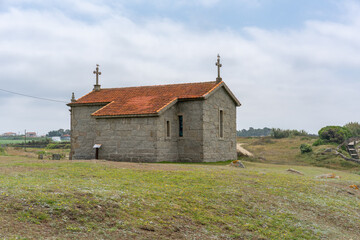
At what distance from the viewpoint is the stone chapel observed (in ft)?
78.7

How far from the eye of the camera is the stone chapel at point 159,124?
78.7ft

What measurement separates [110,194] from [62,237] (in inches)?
119

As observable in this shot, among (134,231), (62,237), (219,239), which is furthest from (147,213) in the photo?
(62,237)

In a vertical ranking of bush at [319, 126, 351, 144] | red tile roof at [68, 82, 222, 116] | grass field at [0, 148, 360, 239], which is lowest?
grass field at [0, 148, 360, 239]

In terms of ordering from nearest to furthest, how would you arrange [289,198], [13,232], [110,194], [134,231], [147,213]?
[13,232]
[134,231]
[147,213]
[110,194]
[289,198]

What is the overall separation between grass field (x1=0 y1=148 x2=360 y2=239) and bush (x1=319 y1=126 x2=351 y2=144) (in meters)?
29.1

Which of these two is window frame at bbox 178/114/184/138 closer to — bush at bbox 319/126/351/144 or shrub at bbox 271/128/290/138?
bush at bbox 319/126/351/144

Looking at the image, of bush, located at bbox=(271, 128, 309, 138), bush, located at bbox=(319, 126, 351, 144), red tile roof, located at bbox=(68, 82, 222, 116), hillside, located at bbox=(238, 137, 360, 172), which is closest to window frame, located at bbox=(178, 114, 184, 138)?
red tile roof, located at bbox=(68, 82, 222, 116)

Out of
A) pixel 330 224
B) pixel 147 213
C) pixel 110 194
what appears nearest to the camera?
pixel 147 213

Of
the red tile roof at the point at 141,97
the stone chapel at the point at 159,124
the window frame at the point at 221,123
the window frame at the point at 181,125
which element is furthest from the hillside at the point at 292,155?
the red tile roof at the point at 141,97

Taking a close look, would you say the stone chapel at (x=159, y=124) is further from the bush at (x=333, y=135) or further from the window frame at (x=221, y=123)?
the bush at (x=333, y=135)

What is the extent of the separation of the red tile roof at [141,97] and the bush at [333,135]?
2231cm

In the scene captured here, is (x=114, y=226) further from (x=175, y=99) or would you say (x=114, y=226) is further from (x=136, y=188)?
(x=175, y=99)

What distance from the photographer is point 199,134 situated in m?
25.4
